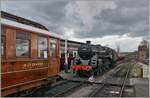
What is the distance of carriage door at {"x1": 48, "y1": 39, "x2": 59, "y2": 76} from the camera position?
10.5m

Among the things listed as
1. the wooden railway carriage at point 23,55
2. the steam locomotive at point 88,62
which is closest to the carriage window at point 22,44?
the wooden railway carriage at point 23,55

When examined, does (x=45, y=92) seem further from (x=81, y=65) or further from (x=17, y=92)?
(x=81, y=65)

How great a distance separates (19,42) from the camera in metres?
7.99

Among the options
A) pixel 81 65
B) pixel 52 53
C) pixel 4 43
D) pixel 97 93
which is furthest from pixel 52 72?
pixel 81 65

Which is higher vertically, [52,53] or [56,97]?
[52,53]

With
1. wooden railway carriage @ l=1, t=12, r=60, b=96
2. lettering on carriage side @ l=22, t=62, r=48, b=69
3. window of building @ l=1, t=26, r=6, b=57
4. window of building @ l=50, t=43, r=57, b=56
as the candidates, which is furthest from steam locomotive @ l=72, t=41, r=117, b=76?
window of building @ l=1, t=26, r=6, b=57

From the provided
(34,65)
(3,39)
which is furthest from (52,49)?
(3,39)

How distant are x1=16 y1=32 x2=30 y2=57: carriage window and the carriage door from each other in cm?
205

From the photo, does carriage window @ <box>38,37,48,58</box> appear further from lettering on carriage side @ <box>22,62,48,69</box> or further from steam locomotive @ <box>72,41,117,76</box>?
steam locomotive @ <box>72,41,117,76</box>

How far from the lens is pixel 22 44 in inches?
322

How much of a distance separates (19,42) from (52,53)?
2.84 meters

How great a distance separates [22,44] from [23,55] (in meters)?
0.40

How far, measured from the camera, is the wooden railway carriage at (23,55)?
24.1 ft

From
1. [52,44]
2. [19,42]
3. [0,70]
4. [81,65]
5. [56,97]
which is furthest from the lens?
[81,65]
